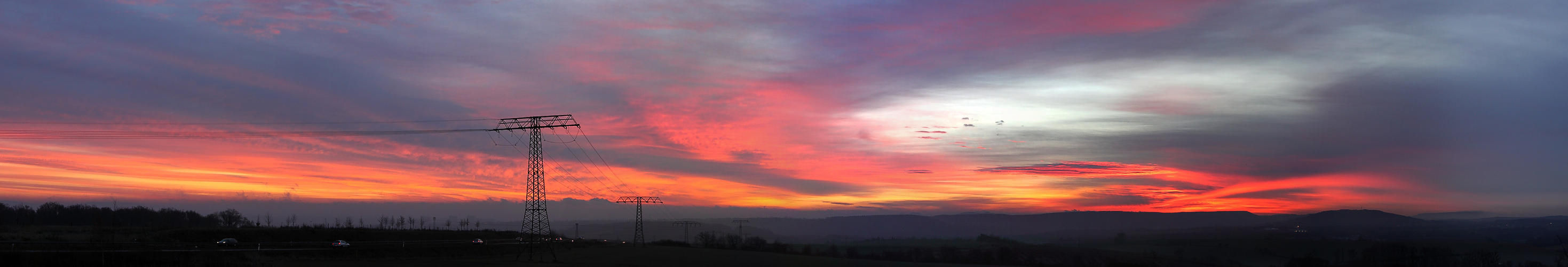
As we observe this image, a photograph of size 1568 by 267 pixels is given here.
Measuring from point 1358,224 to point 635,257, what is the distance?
17001 cm

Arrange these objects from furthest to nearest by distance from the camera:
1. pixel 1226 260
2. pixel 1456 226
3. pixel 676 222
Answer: pixel 676 222, pixel 1456 226, pixel 1226 260

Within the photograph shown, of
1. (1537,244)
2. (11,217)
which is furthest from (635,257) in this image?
(11,217)

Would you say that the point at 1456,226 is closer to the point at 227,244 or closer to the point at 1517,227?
the point at 1517,227

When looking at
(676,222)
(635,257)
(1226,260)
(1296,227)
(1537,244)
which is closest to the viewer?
(635,257)

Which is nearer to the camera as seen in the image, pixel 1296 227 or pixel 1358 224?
pixel 1358 224

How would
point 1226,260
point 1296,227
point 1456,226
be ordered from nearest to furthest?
point 1226,260, point 1456,226, point 1296,227

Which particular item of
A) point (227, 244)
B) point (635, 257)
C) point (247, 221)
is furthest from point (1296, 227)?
point (247, 221)

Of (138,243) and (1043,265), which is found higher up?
(138,243)

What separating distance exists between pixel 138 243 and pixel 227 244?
12.8 m

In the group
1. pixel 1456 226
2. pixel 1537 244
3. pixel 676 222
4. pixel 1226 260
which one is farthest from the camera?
pixel 676 222

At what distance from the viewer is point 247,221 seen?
4843 inches

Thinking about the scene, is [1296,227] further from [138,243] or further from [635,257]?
[138,243]

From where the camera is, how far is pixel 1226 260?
340 feet

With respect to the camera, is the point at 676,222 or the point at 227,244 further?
the point at 676,222
